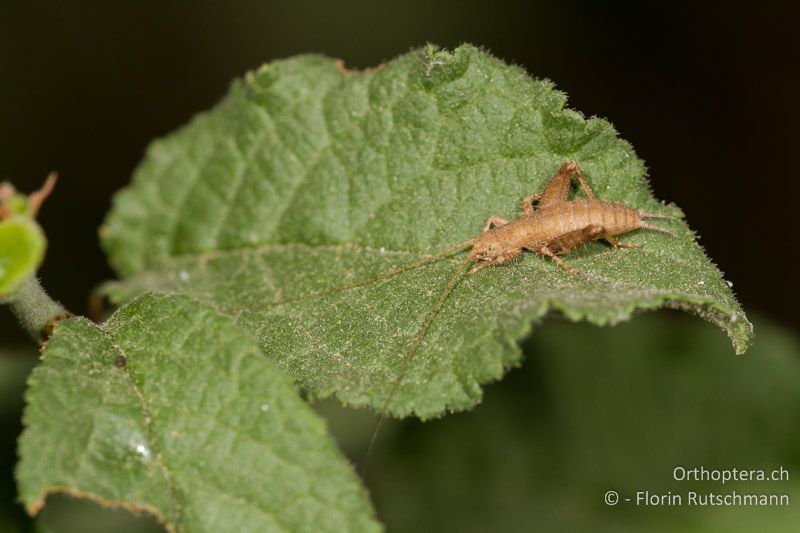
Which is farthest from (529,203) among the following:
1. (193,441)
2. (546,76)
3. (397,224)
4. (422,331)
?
(546,76)

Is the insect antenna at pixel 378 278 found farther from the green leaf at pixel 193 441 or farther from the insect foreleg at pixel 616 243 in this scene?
the green leaf at pixel 193 441

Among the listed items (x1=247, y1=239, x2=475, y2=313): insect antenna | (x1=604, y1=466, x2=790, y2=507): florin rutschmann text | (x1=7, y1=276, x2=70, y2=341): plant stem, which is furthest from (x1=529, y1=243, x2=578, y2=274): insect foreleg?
(x1=7, y1=276, x2=70, y2=341): plant stem

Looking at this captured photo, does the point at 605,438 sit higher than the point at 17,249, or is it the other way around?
the point at 605,438

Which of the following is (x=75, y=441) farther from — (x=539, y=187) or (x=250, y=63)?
(x=250, y=63)

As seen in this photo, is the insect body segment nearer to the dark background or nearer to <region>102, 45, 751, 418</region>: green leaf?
<region>102, 45, 751, 418</region>: green leaf

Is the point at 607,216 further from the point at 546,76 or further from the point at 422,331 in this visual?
the point at 546,76
